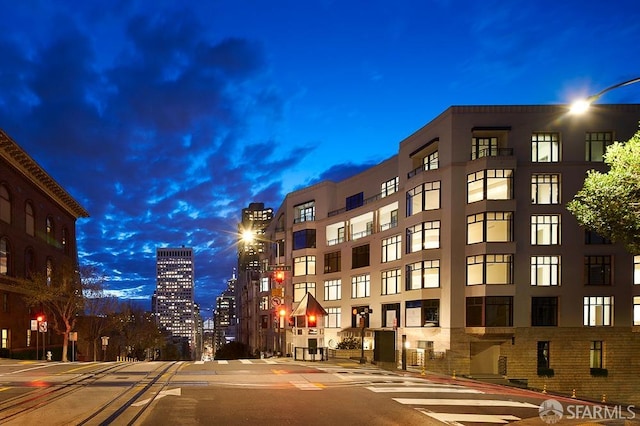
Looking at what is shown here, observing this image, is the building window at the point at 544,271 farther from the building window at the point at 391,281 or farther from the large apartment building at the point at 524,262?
the building window at the point at 391,281

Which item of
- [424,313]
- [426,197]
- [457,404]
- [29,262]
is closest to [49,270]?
[29,262]

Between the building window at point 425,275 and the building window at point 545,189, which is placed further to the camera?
the building window at point 425,275

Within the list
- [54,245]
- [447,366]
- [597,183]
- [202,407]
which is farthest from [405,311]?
[54,245]

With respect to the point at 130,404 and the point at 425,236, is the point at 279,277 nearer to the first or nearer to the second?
the point at 425,236

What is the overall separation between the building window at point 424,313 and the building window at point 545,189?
12.3 m

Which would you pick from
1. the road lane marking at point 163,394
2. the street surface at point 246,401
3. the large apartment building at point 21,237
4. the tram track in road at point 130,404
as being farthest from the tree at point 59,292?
the road lane marking at point 163,394

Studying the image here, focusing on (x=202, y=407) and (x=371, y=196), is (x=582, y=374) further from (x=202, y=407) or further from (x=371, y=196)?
(x=202, y=407)

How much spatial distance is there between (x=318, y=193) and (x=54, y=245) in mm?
36988

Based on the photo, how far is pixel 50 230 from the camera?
231ft

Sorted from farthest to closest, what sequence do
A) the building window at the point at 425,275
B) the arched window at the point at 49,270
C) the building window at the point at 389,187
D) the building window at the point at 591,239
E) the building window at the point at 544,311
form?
the arched window at the point at 49,270 < the building window at the point at 389,187 < the building window at the point at 425,275 < the building window at the point at 591,239 < the building window at the point at 544,311

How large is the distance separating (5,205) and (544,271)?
53.0 m

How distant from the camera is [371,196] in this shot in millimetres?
60438

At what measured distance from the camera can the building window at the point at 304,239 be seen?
6800 centimetres

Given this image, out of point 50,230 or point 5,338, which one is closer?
point 5,338
